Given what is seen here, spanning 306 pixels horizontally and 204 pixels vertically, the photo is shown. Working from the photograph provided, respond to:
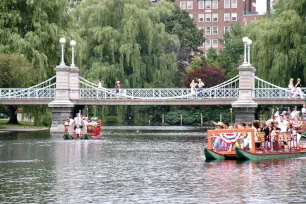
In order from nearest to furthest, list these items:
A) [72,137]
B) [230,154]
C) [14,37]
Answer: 1. [230,154]
2. [72,137]
3. [14,37]

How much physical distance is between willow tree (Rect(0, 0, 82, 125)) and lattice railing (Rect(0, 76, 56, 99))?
0.81 meters

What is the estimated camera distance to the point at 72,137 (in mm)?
53438

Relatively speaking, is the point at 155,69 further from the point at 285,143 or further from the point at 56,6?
the point at 285,143

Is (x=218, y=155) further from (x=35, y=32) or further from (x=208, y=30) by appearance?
(x=208, y=30)

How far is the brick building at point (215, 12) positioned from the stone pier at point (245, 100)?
315ft

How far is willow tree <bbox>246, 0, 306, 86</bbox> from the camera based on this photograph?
222 feet

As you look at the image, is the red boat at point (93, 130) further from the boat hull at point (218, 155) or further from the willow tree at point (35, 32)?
the boat hull at point (218, 155)

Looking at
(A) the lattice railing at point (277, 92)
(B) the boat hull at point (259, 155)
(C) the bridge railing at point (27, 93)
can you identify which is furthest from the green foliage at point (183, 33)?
(B) the boat hull at point (259, 155)

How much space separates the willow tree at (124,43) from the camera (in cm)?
8000

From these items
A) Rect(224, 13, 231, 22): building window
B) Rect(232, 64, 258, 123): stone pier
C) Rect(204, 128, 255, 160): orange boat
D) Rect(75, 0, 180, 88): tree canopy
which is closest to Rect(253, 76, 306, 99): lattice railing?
Rect(232, 64, 258, 123): stone pier

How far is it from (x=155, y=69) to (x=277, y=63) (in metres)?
17.4

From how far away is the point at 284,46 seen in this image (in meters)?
68.9

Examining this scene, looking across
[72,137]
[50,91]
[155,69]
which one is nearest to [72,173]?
[72,137]

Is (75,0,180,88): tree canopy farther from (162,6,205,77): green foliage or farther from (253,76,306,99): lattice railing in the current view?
(162,6,205,77): green foliage
